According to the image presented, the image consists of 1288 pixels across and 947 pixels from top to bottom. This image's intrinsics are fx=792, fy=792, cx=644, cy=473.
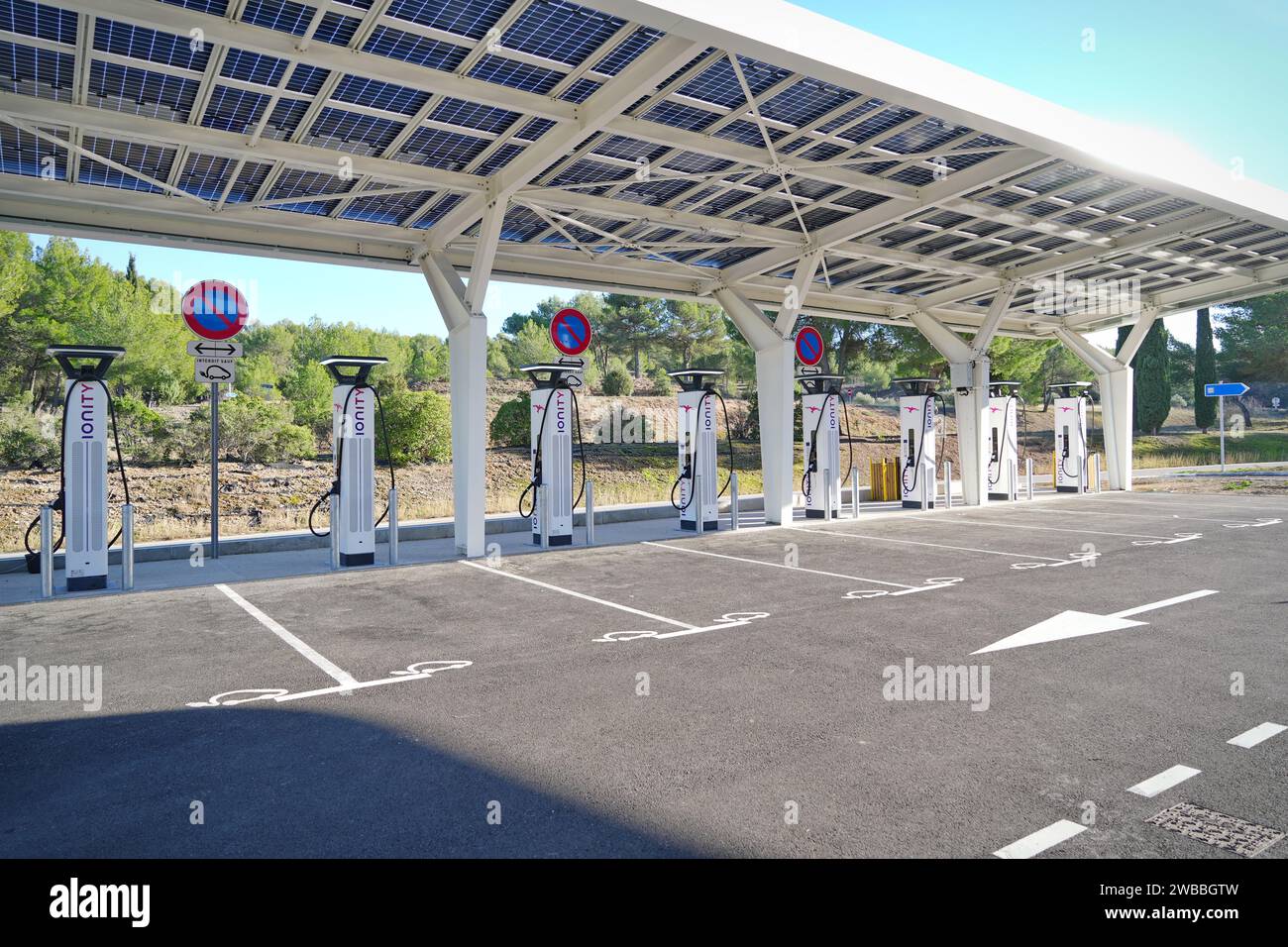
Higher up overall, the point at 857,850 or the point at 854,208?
the point at 854,208

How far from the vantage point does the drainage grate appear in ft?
9.84

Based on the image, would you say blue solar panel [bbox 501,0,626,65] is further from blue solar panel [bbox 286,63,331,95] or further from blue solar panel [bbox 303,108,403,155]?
blue solar panel [bbox 303,108,403,155]

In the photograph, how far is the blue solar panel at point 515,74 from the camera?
845cm

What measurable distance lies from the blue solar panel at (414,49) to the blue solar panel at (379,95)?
1.09 ft

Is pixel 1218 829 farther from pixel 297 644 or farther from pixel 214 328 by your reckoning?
pixel 214 328

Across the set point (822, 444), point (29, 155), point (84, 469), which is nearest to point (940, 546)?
point (822, 444)

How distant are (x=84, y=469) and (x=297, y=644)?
13.3 feet

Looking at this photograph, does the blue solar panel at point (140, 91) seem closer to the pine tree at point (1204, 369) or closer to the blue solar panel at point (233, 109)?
the blue solar panel at point (233, 109)

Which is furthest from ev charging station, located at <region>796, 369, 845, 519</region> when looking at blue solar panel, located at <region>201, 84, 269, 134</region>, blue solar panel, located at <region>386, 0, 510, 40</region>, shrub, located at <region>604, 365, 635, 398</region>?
shrub, located at <region>604, 365, 635, 398</region>

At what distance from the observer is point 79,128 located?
873cm

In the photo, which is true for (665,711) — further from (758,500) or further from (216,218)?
(758,500)

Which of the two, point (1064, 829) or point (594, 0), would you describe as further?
point (594, 0)
